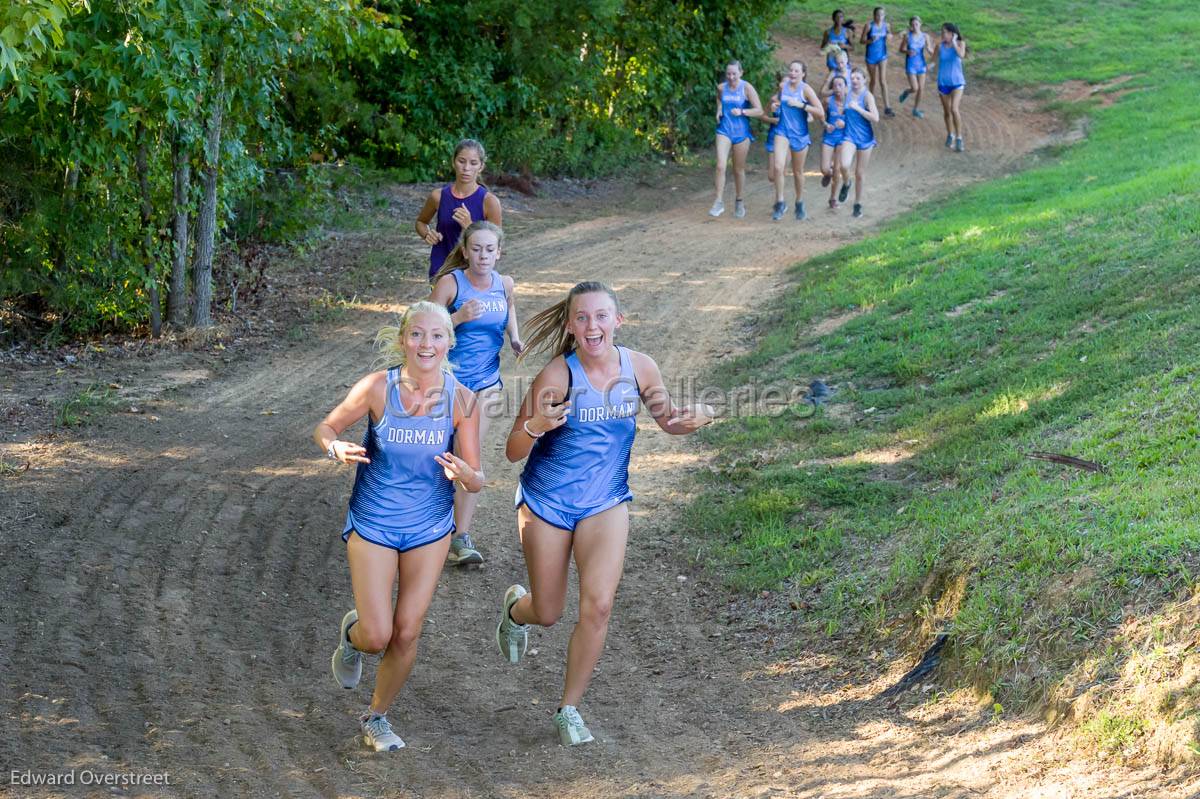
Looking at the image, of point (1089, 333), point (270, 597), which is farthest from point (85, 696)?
point (1089, 333)

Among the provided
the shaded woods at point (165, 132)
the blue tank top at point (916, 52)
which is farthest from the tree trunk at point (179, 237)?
the blue tank top at point (916, 52)

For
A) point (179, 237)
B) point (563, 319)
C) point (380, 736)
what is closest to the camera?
point (380, 736)

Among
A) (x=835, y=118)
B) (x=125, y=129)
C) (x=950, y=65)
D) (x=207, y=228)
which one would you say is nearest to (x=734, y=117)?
(x=835, y=118)

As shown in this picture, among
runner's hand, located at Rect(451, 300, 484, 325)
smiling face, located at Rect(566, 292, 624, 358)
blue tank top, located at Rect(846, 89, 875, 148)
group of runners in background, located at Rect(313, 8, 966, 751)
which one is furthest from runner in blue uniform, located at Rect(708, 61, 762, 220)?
smiling face, located at Rect(566, 292, 624, 358)

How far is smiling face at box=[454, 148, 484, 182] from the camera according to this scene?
8516 millimetres

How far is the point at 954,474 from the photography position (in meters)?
8.01

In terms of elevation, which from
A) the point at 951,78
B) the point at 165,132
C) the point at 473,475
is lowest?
the point at 473,475

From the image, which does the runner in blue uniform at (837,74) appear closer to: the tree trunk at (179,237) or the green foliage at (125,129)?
the green foliage at (125,129)

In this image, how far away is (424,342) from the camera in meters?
5.39

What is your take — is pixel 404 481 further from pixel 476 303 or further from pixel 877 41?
pixel 877 41

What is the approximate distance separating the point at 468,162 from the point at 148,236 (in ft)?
15.4

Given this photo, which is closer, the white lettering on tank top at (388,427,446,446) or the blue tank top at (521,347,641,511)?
the white lettering on tank top at (388,427,446,446)

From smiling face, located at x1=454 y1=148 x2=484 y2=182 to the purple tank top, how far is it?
7.0 inches

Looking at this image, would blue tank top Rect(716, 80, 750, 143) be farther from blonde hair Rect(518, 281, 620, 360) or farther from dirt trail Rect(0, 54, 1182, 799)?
blonde hair Rect(518, 281, 620, 360)
